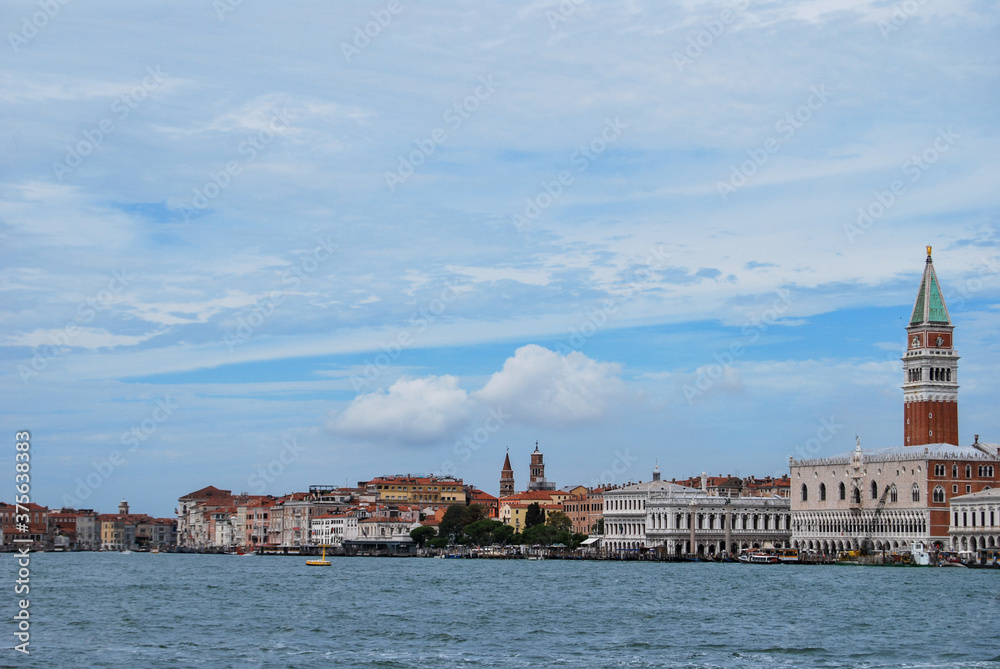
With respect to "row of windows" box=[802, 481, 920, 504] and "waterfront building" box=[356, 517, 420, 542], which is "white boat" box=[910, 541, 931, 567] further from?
"waterfront building" box=[356, 517, 420, 542]

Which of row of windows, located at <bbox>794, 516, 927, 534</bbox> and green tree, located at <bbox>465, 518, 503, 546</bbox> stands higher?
row of windows, located at <bbox>794, 516, 927, 534</bbox>

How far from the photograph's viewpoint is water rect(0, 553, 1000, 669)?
33.9m

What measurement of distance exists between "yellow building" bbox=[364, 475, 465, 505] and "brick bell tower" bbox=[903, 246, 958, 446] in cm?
7046

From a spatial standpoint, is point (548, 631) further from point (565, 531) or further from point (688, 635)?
point (565, 531)

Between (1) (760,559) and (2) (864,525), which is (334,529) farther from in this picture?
(2) (864,525)

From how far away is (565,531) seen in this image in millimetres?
135625

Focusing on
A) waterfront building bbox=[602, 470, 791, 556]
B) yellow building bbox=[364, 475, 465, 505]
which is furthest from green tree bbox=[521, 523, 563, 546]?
yellow building bbox=[364, 475, 465, 505]

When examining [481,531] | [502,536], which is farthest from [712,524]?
[481,531]

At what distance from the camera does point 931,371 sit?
107 m

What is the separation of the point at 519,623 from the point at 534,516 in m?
99.7

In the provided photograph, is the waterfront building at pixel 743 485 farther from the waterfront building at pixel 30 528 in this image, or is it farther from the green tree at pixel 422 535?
the waterfront building at pixel 30 528

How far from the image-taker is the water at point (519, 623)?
33906 mm

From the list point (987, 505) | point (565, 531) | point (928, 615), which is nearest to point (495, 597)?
point (928, 615)

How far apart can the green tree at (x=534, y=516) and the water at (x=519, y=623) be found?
69969mm
